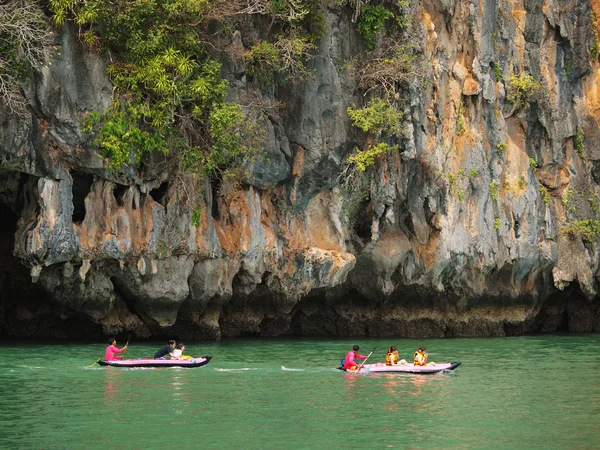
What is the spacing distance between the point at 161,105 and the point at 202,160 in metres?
1.80

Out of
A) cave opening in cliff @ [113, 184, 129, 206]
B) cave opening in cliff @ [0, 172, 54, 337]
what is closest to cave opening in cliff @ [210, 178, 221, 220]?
cave opening in cliff @ [113, 184, 129, 206]

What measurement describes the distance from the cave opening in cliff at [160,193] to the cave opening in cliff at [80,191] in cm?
170

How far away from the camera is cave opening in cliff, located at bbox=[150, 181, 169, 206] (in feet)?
90.0

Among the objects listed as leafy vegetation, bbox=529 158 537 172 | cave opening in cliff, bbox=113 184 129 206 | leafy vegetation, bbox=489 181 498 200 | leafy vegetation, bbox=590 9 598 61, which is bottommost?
cave opening in cliff, bbox=113 184 129 206

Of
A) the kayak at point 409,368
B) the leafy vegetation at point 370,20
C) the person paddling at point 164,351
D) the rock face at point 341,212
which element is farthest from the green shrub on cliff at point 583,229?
the person paddling at point 164,351

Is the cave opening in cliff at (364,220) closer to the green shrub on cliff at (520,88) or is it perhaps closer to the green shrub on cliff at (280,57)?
the green shrub on cliff at (280,57)

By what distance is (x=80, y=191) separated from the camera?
88.5 ft

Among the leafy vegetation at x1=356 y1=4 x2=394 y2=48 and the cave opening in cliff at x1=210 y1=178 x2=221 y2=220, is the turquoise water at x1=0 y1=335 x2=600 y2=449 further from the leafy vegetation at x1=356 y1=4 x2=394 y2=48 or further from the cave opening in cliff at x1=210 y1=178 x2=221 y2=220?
the leafy vegetation at x1=356 y1=4 x2=394 y2=48

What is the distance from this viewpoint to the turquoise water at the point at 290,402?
16375 mm

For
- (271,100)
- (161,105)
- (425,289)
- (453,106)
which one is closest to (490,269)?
(425,289)

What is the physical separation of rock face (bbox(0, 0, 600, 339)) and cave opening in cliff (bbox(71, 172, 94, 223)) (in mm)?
54

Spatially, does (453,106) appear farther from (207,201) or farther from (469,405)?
(469,405)

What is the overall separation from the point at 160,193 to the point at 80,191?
199 cm

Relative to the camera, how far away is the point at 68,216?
25.4 m
